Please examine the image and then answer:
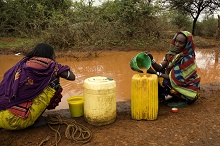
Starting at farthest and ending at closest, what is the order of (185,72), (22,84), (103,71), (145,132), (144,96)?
A: (103,71) → (185,72) → (144,96) → (145,132) → (22,84)

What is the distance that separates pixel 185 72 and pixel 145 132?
1.14 m

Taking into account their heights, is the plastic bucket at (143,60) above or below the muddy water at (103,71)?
above

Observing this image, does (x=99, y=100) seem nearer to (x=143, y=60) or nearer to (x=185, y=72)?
(x=143, y=60)

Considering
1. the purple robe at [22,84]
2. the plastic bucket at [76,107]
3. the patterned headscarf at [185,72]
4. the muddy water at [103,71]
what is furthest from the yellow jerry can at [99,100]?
the muddy water at [103,71]

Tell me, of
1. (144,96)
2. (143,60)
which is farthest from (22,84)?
(143,60)

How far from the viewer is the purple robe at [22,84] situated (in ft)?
8.40

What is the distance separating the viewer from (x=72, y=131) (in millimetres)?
2736

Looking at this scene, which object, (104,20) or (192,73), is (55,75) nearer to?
(192,73)

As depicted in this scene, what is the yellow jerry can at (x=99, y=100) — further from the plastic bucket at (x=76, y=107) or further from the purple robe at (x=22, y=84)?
the purple robe at (x=22, y=84)

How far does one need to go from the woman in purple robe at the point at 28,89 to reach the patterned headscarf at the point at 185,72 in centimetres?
147

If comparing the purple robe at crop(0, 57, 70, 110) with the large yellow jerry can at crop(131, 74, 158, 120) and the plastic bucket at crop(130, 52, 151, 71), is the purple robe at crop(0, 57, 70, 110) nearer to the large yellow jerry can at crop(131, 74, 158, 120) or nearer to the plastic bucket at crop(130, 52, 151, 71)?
the large yellow jerry can at crop(131, 74, 158, 120)

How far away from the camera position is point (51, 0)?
17625 millimetres

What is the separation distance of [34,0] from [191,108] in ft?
53.6

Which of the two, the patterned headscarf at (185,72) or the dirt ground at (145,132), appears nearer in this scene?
the dirt ground at (145,132)
